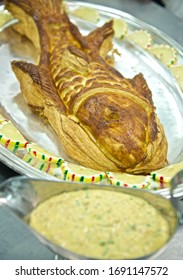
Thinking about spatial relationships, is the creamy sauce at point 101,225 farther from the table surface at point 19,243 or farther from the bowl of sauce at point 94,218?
the table surface at point 19,243

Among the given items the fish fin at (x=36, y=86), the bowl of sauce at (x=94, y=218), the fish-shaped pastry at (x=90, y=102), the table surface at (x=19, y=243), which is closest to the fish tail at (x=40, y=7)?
the fish-shaped pastry at (x=90, y=102)

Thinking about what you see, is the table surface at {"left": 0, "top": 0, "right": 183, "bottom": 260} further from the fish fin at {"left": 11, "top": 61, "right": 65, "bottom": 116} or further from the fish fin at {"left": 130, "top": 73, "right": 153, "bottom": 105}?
the fish fin at {"left": 130, "top": 73, "right": 153, "bottom": 105}

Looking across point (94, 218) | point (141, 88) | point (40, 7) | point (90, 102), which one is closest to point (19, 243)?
point (94, 218)

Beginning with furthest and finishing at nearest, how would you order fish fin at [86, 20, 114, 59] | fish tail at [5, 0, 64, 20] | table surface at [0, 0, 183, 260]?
1. fish tail at [5, 0, 64, 20]
2. fish fin at [86, 20, 114, 59]
3. table surface at [0, 0, 183, 260]

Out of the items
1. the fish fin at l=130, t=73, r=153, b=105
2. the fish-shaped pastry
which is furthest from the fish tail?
the fish fin at l=130, t=73, r=153, b=105

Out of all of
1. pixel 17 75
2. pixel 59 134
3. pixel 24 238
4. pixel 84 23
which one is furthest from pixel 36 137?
pixel 84 23

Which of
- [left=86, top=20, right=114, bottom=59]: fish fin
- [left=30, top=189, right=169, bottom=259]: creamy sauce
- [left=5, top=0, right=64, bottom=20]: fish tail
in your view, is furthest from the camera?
[left=5, top=0, right=64, bottom=20]: fish tail

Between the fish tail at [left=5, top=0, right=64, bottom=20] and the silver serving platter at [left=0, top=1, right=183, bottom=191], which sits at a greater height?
the fish tail at [left=5, top=0, right=64, bottom=20]
